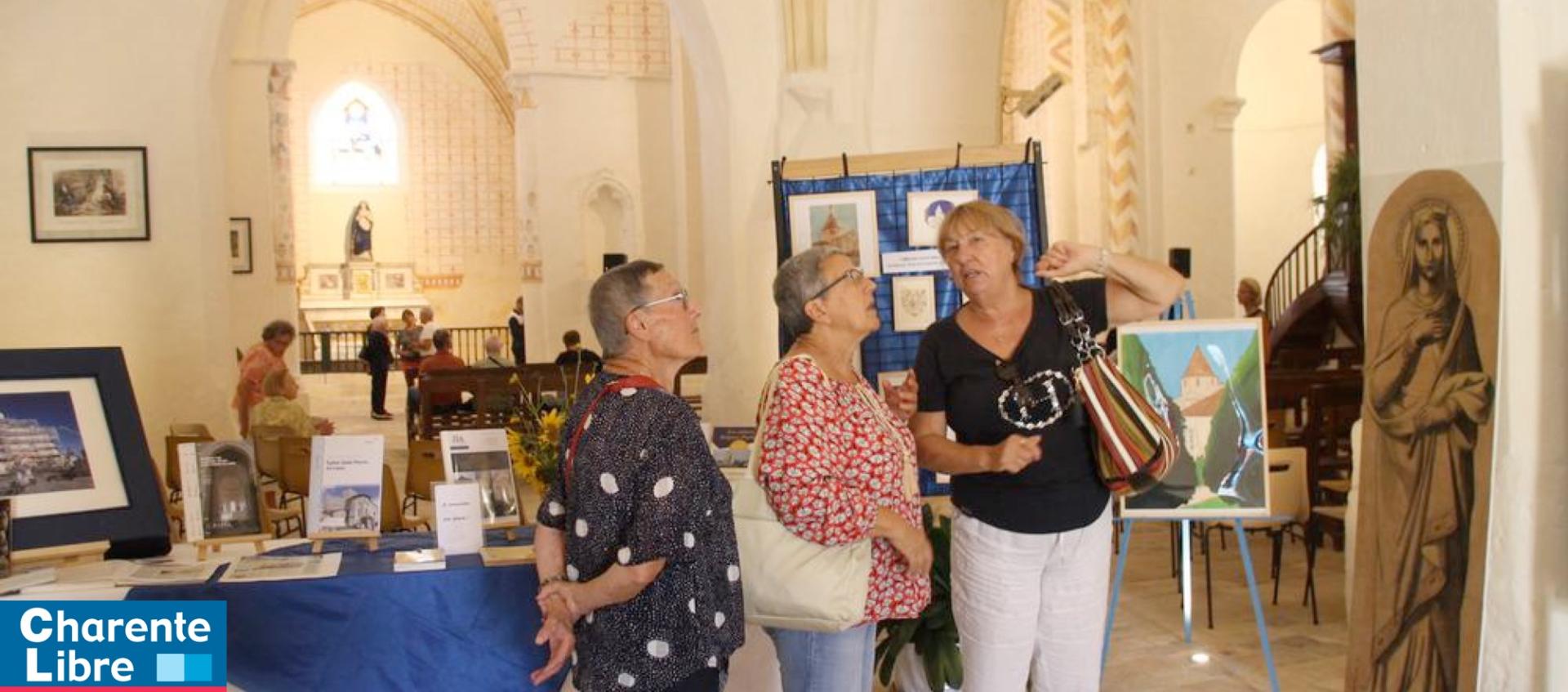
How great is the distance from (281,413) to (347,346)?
55.6 ft

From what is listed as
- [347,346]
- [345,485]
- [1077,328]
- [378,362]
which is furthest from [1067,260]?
[347,346]

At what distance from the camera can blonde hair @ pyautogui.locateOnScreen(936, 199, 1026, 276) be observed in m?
2.96

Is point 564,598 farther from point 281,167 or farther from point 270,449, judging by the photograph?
point 281,167

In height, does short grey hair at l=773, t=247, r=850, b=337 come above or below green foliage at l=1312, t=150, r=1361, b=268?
below

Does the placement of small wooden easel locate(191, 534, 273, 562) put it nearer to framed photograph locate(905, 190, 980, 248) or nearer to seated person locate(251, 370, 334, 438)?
framed photograph locate(905, 190, 980, 248)

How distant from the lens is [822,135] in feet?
28.8

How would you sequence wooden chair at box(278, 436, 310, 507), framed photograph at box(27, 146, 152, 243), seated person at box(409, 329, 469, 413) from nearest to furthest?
wooden chair at box(278, 436, 310, 507), framed photograph at box(27, 146, 152, 243), seated person at box(409, 329, 469, 413)

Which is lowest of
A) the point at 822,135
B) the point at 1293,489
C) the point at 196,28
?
the point at 1293,489

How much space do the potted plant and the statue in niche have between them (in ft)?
74.1

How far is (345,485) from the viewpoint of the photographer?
372 cm

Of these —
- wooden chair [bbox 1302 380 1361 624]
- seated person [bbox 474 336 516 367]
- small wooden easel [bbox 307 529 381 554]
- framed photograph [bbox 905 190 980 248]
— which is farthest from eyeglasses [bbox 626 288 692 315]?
seated person [bbox 474 336 516 367]

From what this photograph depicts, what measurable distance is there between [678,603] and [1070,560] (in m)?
0.92

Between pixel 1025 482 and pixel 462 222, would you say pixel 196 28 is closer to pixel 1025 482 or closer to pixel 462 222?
pixel 1025 482

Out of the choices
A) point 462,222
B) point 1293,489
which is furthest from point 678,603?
point 462,222
